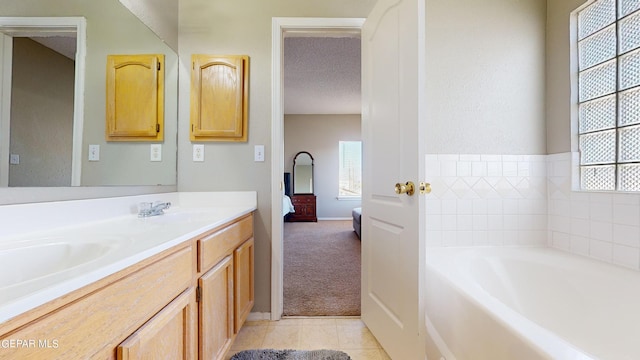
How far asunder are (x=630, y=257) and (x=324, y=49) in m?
3.16

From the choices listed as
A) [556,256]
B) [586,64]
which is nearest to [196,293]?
[556,256]

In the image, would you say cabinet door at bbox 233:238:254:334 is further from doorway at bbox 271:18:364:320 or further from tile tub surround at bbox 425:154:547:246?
tile tub surround at bbox 425:154:547:246

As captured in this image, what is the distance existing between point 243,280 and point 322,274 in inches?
48.5

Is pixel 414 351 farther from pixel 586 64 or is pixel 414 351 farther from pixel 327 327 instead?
pixel 586 64

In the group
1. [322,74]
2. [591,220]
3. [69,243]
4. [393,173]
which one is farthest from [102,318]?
[322,74]

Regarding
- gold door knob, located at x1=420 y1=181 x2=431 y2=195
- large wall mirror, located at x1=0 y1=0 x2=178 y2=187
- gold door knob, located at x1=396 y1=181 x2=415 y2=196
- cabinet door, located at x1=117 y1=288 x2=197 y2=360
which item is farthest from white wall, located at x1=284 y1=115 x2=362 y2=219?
cabinet door, located at x1=117 y1=288 x2=197 y2=360

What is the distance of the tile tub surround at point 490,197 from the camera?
1686mm

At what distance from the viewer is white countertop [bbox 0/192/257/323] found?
43 cm

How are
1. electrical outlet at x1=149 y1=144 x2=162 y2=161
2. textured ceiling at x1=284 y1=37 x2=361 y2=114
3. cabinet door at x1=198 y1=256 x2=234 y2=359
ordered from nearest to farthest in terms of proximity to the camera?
1. cabinet door at x1=198 y1=256 x2=234 y2=359
2. electrical outlet at x1=149 y1=144 x2=162 y2=161
3. textured ceiling at x1=284 y1=37 x2=361 y2=114

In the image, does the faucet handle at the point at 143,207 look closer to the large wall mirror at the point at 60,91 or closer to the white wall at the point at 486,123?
the large wall mirror at the point at 60,91

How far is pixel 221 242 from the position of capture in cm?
Result: 117

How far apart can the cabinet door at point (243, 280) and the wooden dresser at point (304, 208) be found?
4213mm

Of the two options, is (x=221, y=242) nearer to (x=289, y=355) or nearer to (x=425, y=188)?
(x=289, y=355)

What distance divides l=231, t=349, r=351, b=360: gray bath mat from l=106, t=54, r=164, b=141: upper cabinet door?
1352 mm
